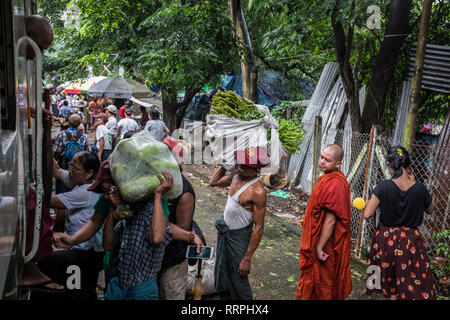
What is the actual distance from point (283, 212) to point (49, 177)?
575 centimetres

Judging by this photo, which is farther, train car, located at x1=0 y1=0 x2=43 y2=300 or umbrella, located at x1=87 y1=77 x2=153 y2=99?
umbrella, located at x1=87 y1=77 x2=153 y2=99

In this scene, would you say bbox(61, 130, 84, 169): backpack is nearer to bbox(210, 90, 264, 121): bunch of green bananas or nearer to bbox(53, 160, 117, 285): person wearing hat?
bbox(210, 90, 264, 121): bunch of green bananas

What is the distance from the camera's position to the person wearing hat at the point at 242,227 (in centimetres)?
367

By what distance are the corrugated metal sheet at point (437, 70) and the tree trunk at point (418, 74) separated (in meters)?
0.87

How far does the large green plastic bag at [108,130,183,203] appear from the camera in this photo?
2.51 metres

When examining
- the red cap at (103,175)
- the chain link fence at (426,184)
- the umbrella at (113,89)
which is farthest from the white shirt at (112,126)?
the red cap at (103,175)

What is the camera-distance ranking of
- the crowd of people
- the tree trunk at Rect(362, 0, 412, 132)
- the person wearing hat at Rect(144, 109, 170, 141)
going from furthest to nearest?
1. the person wearing hat at Rect(144, 109, 170, 141)
2. the tree trunk at Rect(362, 0, 412, 132)
3. the crowd of people

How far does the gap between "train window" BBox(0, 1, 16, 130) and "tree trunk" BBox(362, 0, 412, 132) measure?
572cm

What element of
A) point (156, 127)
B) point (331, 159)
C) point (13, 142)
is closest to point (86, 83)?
point (156, 127)

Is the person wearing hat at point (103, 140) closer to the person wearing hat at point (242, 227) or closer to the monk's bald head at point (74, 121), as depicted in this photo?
the monk's bald head at point (74, 121)

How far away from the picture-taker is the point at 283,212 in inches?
309

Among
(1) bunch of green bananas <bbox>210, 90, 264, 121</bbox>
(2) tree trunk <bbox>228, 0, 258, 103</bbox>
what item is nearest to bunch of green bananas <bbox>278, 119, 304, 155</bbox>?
(1) bunch of green bananas <bbox>210, 90, 264, 121</bbox>

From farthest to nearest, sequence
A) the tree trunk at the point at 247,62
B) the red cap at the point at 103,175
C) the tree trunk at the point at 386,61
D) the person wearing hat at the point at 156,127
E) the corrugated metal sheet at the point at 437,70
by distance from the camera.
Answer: the person wearing hat at the point at 156,127 < the tree trunk at the point at 247,62 < the tree trunk at the point at 386,61 < the corrugated metal sheet at the point at 437,70 < the red cap at the point at 103,175
